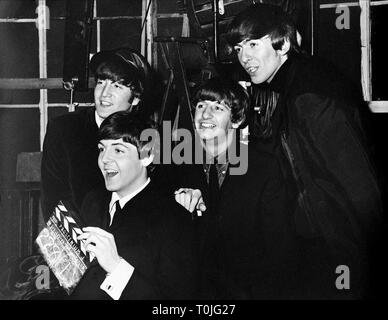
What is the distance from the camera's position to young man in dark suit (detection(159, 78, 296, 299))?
181 cm

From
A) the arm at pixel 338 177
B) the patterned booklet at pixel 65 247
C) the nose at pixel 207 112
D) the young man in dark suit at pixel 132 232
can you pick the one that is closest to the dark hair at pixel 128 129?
the young man in dark suit at pixel 132 232

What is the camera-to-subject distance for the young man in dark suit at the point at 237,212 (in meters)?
1.81

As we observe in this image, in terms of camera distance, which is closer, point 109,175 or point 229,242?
point 229,242

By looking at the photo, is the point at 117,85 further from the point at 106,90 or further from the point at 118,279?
the point at 118,279

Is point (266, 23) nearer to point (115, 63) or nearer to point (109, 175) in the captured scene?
point (115, 63)

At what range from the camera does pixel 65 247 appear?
197cm

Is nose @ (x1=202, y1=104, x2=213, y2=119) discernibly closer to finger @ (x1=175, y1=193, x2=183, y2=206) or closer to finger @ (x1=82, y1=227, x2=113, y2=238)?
finger @ (x1=175, y1=193, x2=183, y2=206)

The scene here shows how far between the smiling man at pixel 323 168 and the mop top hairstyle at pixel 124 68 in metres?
0.54

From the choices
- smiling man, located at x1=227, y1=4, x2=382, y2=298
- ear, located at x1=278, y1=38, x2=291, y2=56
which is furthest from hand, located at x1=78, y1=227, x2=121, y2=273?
ear, located at x1=278, y1=38, x2=291, y2=56

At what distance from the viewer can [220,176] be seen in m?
1.87

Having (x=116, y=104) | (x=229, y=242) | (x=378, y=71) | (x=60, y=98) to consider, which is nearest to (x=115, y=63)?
(x=116, y=104)

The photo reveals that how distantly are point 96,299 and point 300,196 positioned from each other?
0.82 meters

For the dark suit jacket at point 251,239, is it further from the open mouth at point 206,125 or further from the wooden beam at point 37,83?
the wooden beam at point 37,83

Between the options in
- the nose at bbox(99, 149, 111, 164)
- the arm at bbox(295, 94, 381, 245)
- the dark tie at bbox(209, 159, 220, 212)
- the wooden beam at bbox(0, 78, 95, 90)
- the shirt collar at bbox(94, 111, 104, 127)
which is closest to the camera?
the arm at bbox(295, 94, 381, 245)
